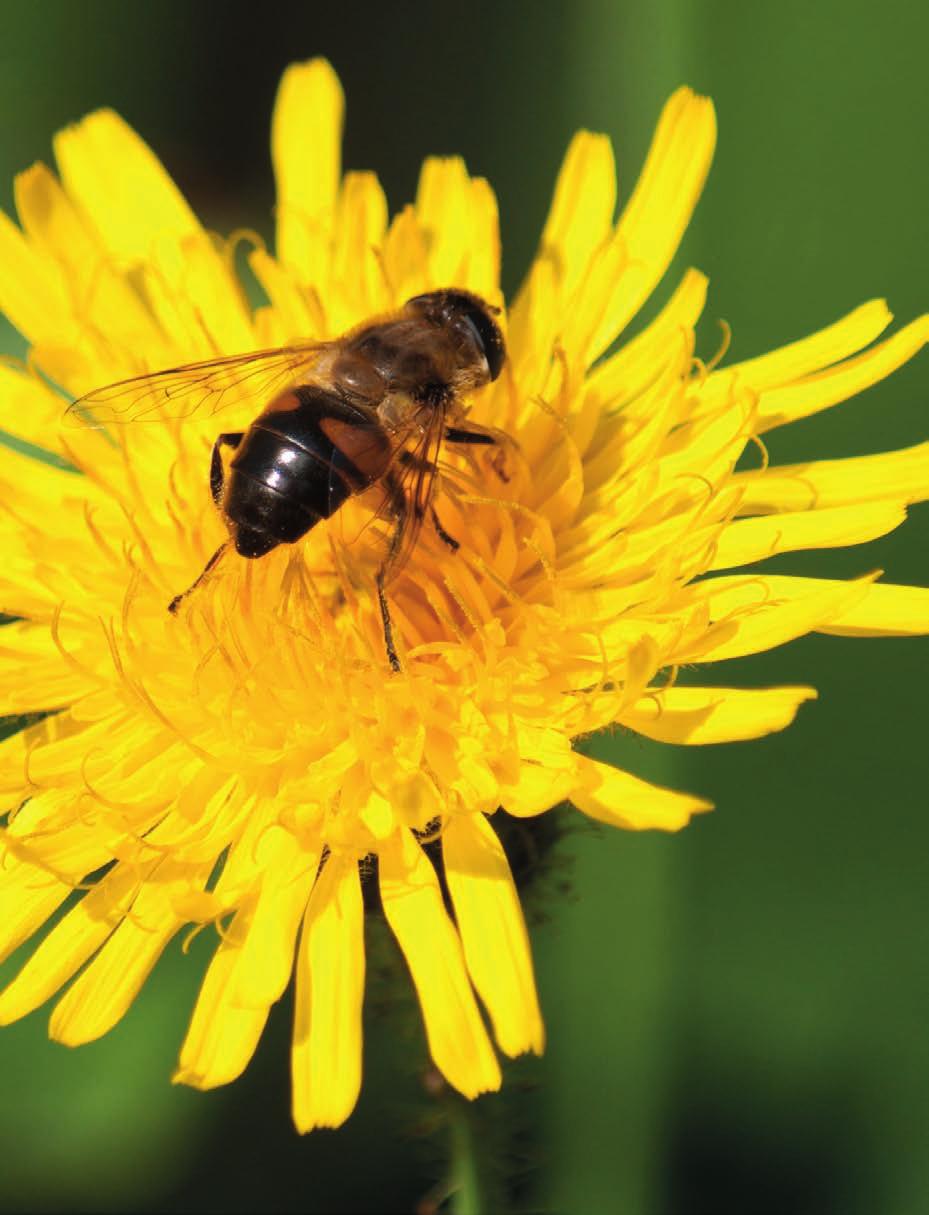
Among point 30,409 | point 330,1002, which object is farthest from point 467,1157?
point 30,409

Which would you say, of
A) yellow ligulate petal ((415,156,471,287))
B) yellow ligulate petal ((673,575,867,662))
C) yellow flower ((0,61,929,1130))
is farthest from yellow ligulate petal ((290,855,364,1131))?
yellow ligulate petal ((415,156,471,287))

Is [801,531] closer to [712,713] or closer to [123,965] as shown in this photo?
[712,713]

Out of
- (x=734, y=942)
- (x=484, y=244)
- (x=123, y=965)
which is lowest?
(x=734, y=942)

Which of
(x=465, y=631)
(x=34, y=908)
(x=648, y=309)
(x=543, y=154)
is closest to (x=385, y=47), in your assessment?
(x=543, y=154)

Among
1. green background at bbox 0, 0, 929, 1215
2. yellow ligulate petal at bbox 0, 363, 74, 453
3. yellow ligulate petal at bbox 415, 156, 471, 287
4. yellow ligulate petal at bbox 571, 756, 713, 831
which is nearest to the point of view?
yellow ligulate petal at bbox 571, 756, 713, 831

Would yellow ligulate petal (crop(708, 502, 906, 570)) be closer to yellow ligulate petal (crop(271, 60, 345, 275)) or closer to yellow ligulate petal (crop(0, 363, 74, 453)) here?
yellow ligulate petal (crop(271, 60, 345, 275))

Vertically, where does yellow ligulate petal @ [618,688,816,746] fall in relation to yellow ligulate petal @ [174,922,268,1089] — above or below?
above

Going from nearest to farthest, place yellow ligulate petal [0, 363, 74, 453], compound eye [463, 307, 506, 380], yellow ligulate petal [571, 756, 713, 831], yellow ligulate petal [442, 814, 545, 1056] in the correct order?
1. yellow ligulate petal [571, 756, 713, 831]
2. yellow ligulate petal [442, 814, 545, 1056]
3. compound eye [463, 307, 506, 380]
4. yellow ligulate petal [0, 363, 74, 453]

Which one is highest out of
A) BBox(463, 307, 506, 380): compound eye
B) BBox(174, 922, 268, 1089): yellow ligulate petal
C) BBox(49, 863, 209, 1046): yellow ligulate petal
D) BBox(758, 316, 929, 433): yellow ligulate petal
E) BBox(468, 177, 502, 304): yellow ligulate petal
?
BBox(468, 177, 502, 304): yellow ligulate petal
